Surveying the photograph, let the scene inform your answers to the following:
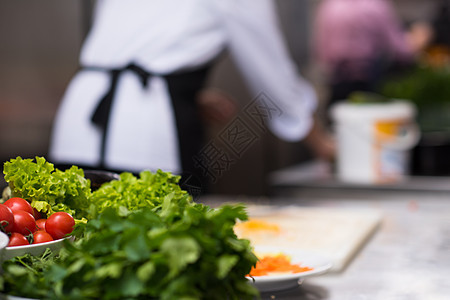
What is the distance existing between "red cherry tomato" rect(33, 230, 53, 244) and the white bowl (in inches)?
0.5

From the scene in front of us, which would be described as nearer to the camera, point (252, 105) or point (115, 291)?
point (115, 291)

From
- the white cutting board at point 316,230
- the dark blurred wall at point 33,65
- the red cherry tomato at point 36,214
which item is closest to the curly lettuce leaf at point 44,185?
the red cherry tomato at point 36,214

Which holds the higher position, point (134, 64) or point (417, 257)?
point (134, 64)

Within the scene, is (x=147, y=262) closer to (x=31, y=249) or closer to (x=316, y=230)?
(x=31, y=249)

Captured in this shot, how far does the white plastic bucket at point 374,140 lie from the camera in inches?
75.9

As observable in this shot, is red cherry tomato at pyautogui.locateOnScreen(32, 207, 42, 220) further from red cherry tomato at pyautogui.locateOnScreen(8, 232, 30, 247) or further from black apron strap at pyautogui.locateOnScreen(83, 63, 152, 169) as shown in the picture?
black apron strap at pyautogui.locateOnScreen(83, 63, 152, 169)

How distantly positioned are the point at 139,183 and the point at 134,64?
2.47 ft

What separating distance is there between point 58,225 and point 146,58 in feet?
2.86

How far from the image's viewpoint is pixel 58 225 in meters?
0.68

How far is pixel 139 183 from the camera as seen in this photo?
2.60ft

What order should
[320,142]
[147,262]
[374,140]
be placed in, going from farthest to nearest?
[320,142], [374,140], [147,262]

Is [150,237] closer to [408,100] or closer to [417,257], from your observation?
[417,257]

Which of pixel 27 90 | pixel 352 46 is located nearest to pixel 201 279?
pixel 27 90

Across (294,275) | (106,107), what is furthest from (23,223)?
(106,107)
